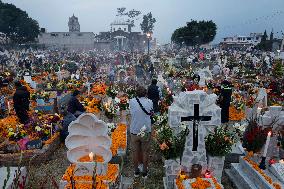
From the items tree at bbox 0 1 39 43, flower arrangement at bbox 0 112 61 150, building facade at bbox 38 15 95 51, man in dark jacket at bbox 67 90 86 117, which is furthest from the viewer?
building facade at bbox 38 15 95 51

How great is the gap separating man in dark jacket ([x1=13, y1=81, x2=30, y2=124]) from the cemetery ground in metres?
3.04

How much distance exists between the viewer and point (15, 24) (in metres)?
78.8

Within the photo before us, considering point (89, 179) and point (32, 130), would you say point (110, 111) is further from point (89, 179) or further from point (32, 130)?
point (89, 179)

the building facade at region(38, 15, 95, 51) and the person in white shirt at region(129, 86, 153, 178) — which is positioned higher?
the building facade at region(38, 15, 95, 51)

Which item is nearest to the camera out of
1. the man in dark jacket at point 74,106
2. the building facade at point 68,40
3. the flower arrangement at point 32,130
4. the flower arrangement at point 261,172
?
the flower arrangement at point 261,172

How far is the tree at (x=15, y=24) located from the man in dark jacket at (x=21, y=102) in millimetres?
70025

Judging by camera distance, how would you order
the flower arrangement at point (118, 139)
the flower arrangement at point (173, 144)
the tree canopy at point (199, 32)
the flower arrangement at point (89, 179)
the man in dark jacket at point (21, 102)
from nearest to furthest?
the flower arrangement at point (89, 179) → the flower arrangement at point (173, 144) → the flower arrangement at point (118, 139) → the man in dark jacket at point (21, 102) → the tree canopy at point (199, 32)

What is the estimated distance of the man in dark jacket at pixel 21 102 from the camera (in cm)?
1277

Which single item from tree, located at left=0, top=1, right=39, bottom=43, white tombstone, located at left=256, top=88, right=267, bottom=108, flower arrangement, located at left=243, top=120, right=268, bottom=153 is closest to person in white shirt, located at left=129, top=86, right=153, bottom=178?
flower arrangement, located at left=243, top=120, right=268, bottom=153

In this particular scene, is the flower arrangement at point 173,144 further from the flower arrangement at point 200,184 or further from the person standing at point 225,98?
the person standing at point 225,98

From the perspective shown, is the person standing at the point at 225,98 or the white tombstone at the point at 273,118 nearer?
the white tombstone at the point at 273,118

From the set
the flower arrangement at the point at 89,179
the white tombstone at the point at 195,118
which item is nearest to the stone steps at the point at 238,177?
the white tombstone at the point at 195,118

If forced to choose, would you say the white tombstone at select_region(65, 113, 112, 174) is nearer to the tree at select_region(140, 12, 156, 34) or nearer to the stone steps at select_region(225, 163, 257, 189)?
the stone steps at select_region(225, 163, 257, 189)

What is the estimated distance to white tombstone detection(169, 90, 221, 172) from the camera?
757cm
